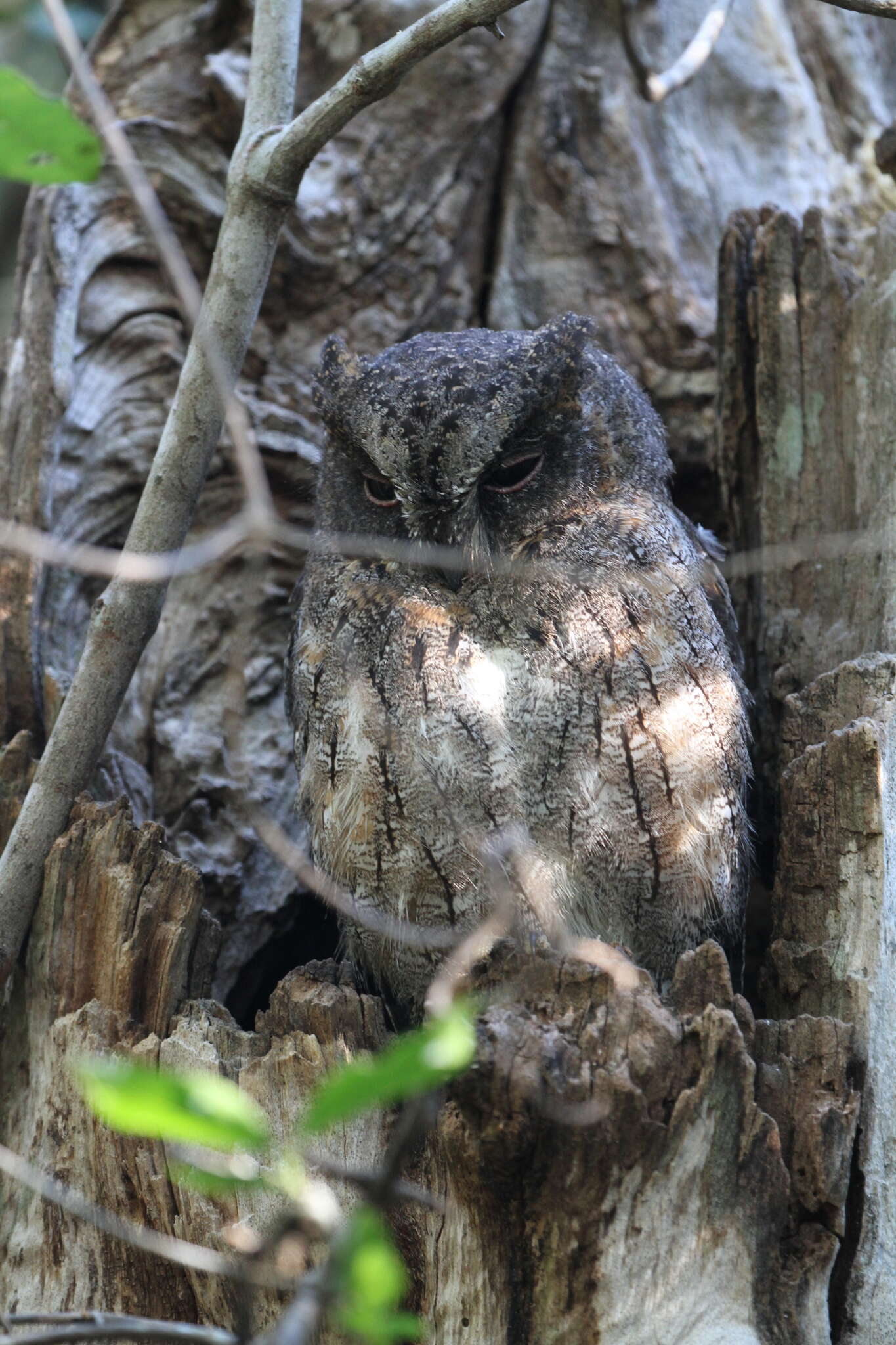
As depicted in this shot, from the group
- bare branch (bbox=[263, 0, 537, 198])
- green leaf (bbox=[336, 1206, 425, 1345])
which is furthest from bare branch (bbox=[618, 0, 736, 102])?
green leaf (bbox=[336, 1206, 425, 1345])

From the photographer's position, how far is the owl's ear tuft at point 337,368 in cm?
247

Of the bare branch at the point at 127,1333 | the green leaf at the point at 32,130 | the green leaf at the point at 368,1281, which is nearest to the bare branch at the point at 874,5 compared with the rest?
the green leaf at the point at 32,130

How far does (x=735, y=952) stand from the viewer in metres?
2.58

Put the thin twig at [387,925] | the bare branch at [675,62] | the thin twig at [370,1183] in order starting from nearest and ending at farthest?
the thin twig at [370,1183] < the thin twig at [387,925] < the bare branch at [675,62]

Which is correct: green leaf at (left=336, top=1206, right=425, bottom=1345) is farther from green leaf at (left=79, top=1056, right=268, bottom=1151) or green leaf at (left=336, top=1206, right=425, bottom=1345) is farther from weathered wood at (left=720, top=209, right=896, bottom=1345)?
weathered wood at (left=720, top=209, right=896, bottom=1345)

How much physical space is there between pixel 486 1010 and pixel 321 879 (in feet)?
2.76

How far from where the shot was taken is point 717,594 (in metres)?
2.60

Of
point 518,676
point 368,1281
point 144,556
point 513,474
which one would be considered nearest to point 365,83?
point 513,474

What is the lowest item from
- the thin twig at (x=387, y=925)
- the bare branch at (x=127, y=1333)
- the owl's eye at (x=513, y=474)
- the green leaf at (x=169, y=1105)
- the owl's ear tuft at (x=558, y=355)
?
the bare branch at (x=127, y=1333)

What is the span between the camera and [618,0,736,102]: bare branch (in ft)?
11.1

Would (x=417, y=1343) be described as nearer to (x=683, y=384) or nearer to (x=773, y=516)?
(x=773, y=516)

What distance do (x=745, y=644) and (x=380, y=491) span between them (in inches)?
40.8

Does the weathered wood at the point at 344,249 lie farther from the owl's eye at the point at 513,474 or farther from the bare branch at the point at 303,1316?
the bare branch at the point at 303,1316

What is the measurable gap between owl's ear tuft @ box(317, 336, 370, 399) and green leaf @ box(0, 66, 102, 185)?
1.16m
